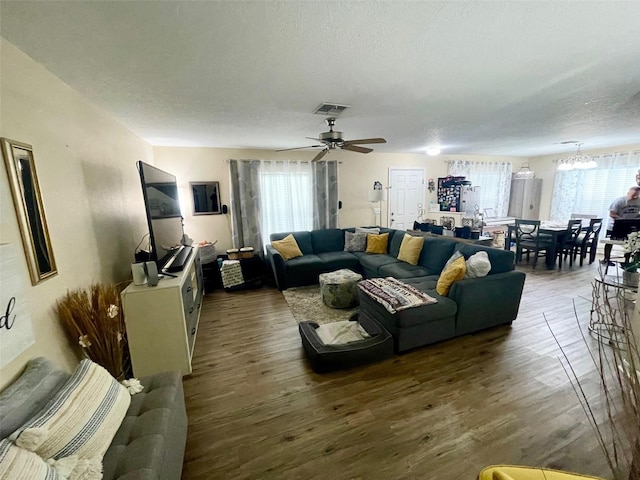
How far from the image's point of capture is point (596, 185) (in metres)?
5.89

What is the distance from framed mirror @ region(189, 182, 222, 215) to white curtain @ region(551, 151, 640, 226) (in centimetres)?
796

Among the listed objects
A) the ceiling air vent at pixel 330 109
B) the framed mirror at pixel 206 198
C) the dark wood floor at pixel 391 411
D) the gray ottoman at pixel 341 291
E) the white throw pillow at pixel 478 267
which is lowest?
the dark wood floor at pixel 391 411

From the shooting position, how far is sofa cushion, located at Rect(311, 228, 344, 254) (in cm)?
492

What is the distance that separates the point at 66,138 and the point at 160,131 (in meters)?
1.56

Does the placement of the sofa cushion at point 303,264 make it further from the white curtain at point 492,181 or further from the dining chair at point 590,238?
the dining chair at point 590,238

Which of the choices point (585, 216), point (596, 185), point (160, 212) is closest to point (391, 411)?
point (160, 212)

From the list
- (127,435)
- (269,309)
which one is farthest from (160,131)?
(127,435)

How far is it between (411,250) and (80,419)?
378 cm

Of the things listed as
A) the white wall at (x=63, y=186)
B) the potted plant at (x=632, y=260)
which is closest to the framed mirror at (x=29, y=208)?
the white wall at (x=63, y=186)

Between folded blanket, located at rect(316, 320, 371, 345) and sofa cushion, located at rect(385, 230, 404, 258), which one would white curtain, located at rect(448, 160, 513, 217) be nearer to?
sofa cushion, located at rect(385, 230, 404, 258)

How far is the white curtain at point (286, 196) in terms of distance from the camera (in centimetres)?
483

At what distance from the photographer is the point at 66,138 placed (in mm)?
1895

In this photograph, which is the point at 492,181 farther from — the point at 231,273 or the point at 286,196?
the point at 231,273

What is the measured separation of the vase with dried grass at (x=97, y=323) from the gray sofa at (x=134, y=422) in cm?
43
